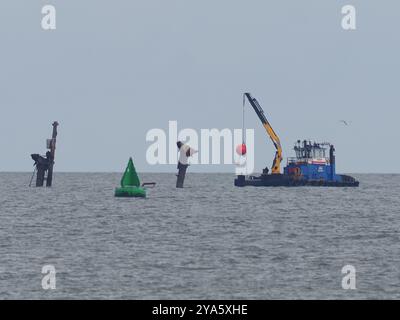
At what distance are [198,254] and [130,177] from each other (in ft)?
228

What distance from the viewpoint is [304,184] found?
527ft

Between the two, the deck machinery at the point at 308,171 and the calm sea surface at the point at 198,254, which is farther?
the deck machinery at the point at 308,171

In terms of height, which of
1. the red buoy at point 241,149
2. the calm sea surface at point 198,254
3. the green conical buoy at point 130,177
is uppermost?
the red buoy at point 241,149

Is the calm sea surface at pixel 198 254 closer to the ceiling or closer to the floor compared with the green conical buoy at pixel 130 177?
closer to the floor

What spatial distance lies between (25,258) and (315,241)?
19579 mm

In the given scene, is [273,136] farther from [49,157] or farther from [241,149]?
[49,157]

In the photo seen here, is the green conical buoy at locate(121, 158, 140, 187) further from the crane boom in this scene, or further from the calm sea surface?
the crane boom

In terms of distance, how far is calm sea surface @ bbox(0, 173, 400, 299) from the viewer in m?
39.6

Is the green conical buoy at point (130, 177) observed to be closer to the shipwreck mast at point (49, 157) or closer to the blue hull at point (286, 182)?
the shipwreck mast at point (49, 157)

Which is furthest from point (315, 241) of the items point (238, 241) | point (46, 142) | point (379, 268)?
point (46, 142)

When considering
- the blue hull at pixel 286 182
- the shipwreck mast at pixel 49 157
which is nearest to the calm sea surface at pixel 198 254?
the shipwreck mast at pixel 49 157

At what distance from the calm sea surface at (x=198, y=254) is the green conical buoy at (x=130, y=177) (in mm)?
22477

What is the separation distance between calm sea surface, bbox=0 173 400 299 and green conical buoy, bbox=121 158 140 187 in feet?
73.7

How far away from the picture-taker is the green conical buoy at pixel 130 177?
114 m
